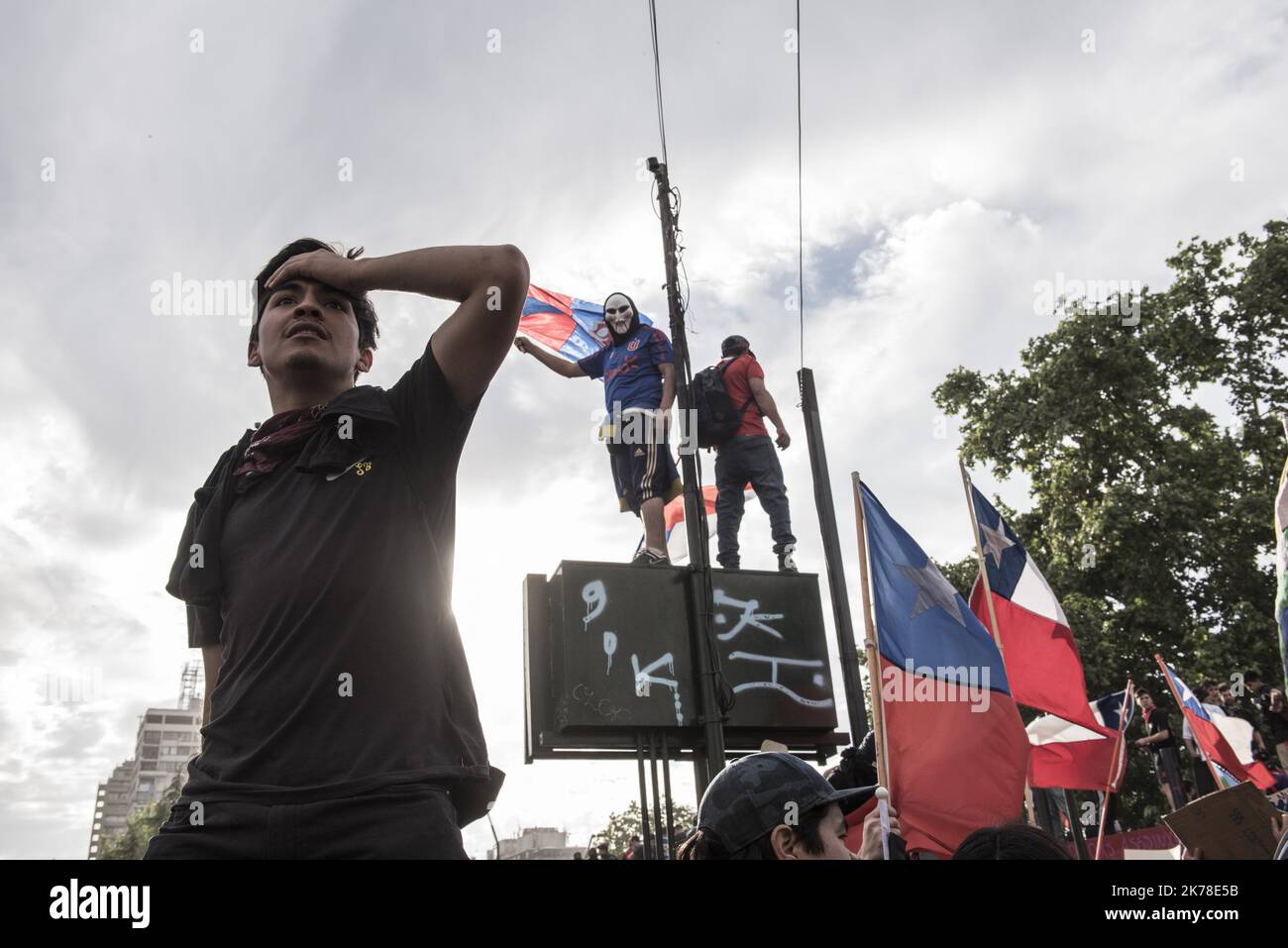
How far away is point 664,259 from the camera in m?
6.71

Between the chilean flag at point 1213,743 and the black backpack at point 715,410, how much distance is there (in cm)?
478

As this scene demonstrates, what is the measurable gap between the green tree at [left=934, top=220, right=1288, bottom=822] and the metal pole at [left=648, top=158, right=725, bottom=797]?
648 inches

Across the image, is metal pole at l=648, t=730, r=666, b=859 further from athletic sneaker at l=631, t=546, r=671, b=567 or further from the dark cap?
the dark cap

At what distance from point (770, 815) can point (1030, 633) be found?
231 inches

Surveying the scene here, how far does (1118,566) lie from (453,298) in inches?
855

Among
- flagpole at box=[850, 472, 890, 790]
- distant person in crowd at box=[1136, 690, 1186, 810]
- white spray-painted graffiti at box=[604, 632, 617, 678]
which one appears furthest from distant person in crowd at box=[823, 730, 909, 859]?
distant person in crowd at box=[1136, 690, 1186, 810]

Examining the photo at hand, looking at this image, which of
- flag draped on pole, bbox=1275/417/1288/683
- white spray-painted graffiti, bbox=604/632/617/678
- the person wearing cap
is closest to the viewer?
the person wearing cap

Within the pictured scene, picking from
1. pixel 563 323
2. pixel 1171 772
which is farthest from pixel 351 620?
pixel 1171 772

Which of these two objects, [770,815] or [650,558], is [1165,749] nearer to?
[650,558]

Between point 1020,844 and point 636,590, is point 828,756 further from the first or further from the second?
point 1020,844

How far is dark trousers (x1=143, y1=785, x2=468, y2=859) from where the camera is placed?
5.06ft

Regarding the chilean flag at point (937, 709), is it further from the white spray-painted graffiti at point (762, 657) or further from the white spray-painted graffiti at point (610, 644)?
the white spray-painted graffiti at point (610, 644)

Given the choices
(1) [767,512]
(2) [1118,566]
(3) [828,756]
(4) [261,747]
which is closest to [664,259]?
(1) [767,512]

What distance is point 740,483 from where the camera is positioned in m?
8.01
